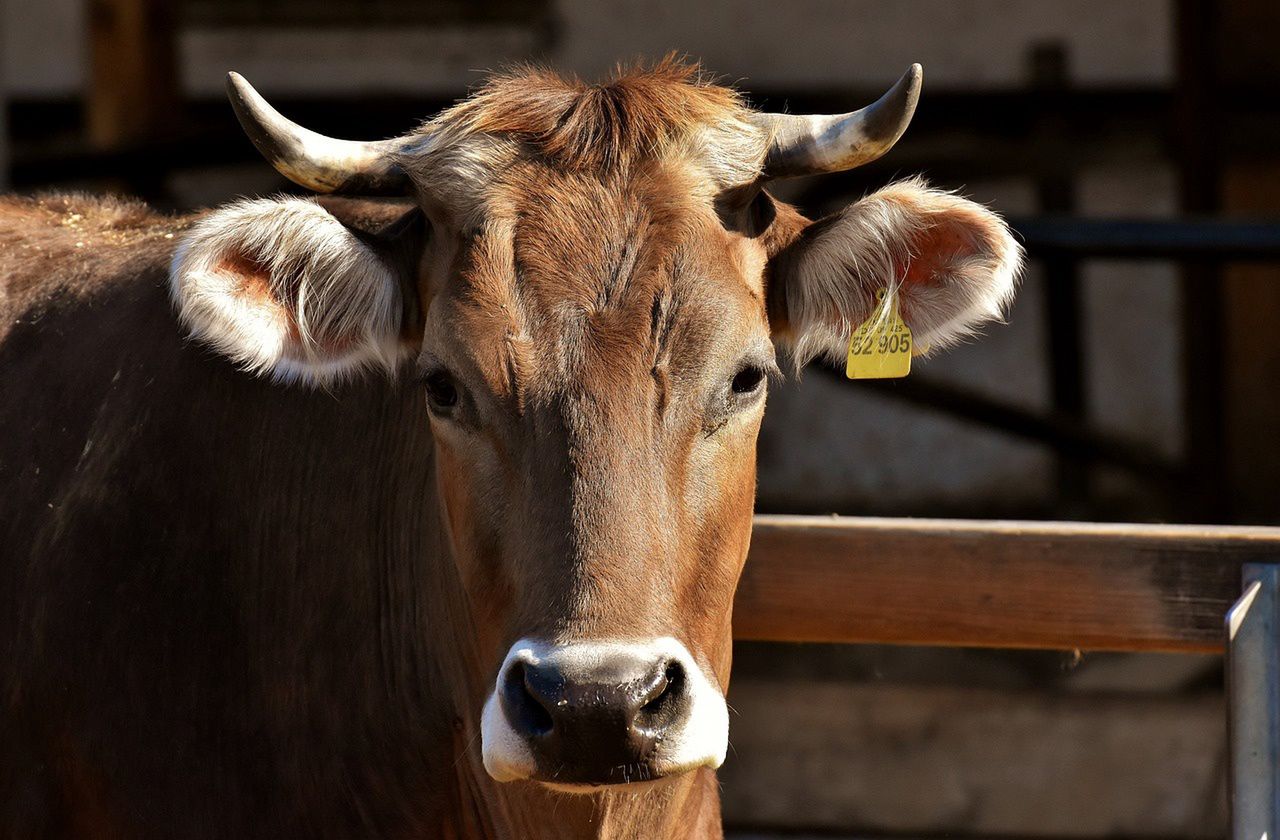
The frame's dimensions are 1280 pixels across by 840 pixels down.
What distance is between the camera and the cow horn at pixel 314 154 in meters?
2.85

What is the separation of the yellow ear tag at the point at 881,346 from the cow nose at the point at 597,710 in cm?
86

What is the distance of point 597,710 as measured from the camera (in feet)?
7.86

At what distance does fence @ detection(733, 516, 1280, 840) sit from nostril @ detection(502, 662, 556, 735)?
107 centimetres

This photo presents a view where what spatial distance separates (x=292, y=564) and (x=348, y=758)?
389 mm

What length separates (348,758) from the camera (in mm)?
3102

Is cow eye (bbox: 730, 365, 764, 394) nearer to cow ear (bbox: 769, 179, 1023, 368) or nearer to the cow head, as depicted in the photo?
the cow head

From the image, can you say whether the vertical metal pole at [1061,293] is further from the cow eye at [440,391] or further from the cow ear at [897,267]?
the cow eye at [440,391]

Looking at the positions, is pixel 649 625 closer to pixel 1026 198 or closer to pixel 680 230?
pixel 680 230

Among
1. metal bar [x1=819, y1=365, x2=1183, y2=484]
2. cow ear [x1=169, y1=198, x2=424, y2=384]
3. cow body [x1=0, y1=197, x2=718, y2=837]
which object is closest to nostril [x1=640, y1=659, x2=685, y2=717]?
cow body [x1=0, y1=197, x2=718, y2=837]

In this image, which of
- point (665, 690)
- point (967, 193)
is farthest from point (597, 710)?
point (967, 193)

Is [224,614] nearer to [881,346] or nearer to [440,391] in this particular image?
[440,391]

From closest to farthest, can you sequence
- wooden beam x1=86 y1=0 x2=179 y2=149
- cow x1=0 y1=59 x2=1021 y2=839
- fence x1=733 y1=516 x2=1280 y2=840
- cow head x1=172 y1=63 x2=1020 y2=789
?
cow head x1=172 y1=63 x2=1020 y2=789 < cow x1=0 y1=59 x2=1021 y2=839 < fence x1=733 y1=516 x2=1280 y2=840 < wooden beam x1=86 y1=0 x2=179 y2=149

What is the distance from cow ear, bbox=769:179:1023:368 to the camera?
304cm

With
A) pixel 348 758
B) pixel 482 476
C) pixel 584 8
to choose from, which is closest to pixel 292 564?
pixel 348 758
